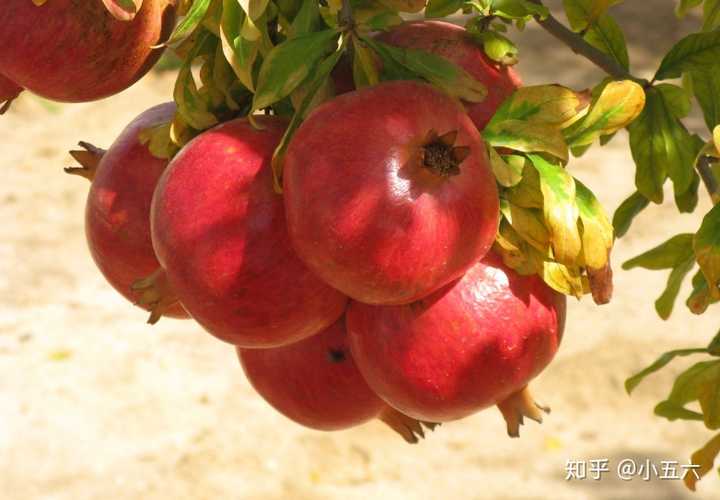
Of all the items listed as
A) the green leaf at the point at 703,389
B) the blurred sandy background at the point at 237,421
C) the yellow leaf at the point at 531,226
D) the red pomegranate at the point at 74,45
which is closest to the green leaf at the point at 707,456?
the green leaf at the point at 703,389

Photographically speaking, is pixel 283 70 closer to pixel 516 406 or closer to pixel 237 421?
pixel 516 406

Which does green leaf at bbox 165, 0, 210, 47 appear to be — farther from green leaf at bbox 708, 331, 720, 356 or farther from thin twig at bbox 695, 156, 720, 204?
green leaf at bbox 708, 331, 720, 356

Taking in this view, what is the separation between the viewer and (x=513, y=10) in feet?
3.46

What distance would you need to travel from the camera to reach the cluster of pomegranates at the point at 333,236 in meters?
0.86

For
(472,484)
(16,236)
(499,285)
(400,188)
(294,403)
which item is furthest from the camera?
(16,236)

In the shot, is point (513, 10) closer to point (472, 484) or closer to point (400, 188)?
point (400, 188)

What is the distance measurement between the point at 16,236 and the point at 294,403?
4395mm

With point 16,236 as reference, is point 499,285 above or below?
above

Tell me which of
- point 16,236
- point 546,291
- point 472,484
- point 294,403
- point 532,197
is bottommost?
point 16,236

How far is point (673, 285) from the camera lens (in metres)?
1.48

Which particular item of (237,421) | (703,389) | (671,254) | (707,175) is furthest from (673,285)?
(237,421)

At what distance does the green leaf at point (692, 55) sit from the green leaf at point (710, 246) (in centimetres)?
22

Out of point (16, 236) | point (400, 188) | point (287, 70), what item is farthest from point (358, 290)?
point (16, 236)

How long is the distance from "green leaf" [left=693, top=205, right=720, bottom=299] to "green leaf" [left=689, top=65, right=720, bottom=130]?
0.66 ft
